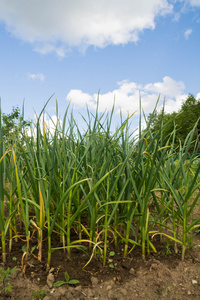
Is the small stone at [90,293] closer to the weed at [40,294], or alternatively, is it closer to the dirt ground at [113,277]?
the dirt ground at [113,277]

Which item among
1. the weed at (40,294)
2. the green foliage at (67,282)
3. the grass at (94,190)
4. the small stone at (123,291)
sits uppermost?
the grass at (94,190)

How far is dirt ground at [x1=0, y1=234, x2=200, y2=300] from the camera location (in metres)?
1.34

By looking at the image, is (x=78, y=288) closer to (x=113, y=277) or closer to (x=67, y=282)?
(x=67, y=282)

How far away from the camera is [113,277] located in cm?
146

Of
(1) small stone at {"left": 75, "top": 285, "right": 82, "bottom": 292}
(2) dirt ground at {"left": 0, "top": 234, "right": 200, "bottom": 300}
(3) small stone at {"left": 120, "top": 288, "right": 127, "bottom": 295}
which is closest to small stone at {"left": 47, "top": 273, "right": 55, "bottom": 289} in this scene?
(2) dirt ground at {"left": 0, "top": 234, "right": 200, "bottom": 300}

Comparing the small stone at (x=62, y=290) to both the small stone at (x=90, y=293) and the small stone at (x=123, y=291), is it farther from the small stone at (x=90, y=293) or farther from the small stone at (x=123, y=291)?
the small stone at (x=123, y=291)

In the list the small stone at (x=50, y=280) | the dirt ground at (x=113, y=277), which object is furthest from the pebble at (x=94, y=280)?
the small stone at (x=50, y=280)

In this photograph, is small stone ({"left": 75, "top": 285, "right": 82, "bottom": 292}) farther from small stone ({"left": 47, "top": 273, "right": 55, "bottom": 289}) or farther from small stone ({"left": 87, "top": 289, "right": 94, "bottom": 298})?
small stone ({"left": 47, "top": 273, "right": 55, "bottom": 289})

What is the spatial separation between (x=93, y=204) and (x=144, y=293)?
0.60 m

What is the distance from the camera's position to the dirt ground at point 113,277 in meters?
1.34

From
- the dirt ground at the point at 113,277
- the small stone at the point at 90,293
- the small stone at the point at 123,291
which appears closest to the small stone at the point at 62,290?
the dirt ground at the point at 113,277

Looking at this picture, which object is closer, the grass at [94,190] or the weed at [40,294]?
the weed at [40,294]

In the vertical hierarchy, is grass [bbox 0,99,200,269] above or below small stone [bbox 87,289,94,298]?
above

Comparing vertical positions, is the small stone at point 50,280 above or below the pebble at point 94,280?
above
